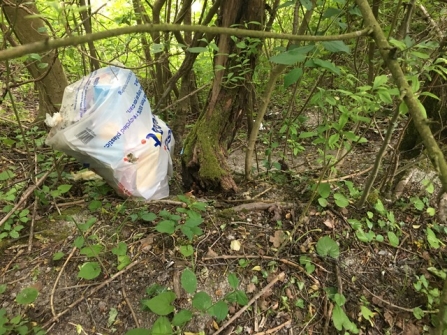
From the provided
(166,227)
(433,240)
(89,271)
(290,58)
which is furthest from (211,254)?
(433,240)

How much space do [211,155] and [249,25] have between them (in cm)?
78

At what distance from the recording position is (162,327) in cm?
103

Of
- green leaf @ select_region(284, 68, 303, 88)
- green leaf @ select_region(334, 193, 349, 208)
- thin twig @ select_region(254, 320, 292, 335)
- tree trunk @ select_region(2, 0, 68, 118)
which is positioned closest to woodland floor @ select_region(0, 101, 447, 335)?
thin twig @ select_region(254, 320, 292, 335)

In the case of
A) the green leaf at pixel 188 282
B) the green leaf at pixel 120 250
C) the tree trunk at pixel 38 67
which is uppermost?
the tree trunk at pixel 38 67

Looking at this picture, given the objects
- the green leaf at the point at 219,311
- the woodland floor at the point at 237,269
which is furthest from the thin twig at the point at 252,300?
the green leaf at the point at 219,311

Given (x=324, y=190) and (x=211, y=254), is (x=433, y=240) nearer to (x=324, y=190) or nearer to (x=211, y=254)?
(x=324, y=190)

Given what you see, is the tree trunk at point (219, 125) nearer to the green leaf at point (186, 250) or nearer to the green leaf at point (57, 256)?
the green leaf at point (186, 250)

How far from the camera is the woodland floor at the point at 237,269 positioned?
118cm

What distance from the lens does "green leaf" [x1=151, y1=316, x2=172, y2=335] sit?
1012 millimetres

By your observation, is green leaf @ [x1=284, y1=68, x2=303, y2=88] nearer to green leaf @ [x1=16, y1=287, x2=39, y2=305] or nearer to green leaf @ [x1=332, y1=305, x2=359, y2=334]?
green leaf @ [x1=332, y1=305, x2=359, y2=334]

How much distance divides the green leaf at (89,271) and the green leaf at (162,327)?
352 mm

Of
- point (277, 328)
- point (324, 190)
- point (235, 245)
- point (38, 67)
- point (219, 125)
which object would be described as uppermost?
point (38, 67)

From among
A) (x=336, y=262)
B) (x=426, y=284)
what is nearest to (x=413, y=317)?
(x=426, y=284)

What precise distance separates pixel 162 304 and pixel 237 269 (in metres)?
0.38
